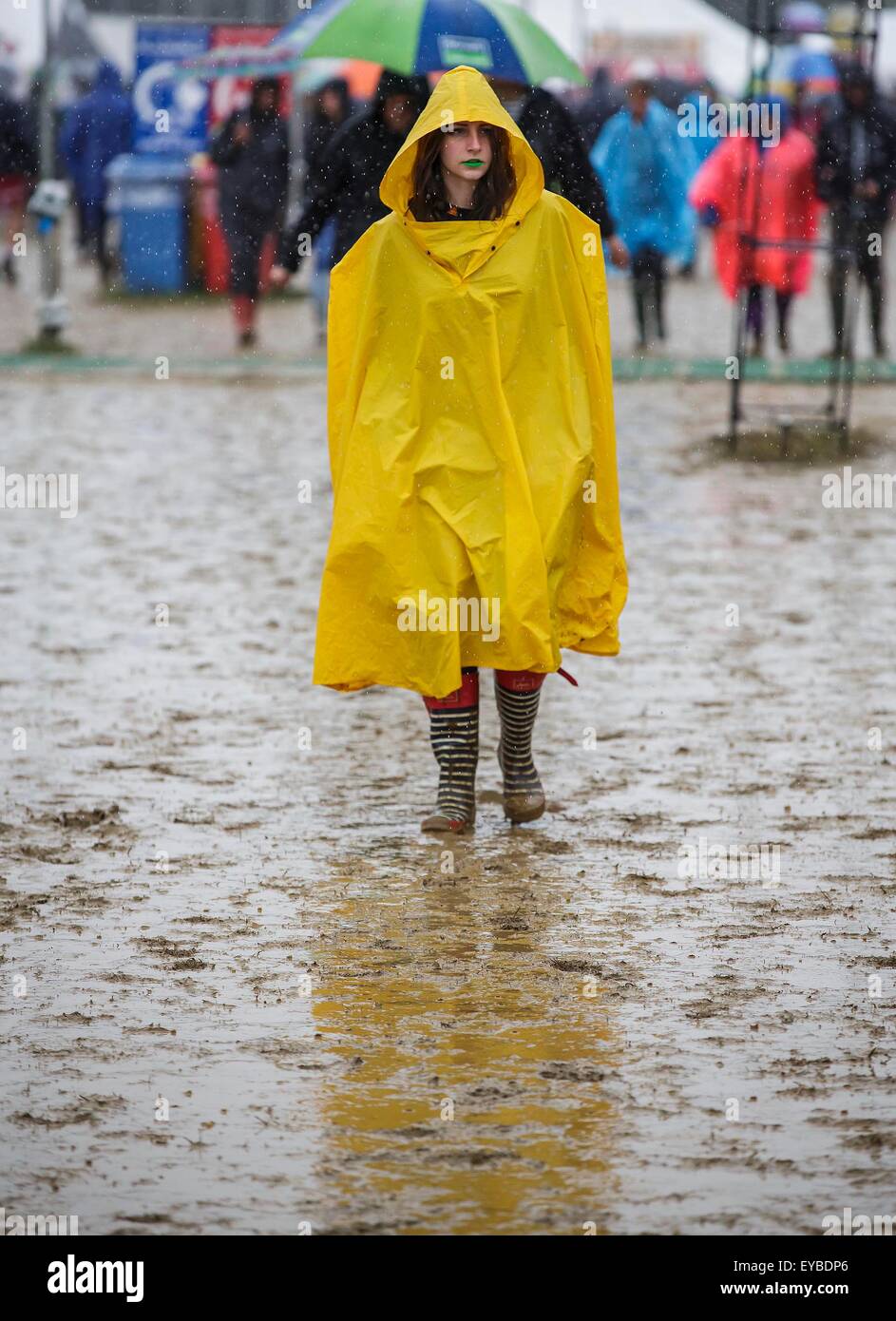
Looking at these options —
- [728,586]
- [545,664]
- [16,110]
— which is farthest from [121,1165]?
[16,110]

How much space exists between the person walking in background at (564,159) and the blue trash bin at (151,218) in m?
13.6

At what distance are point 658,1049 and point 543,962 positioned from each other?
0.58 m

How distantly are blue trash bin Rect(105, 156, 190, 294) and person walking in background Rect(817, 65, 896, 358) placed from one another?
746cm

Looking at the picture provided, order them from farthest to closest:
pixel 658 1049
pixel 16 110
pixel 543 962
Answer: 1. pixel 16 110
2. pixel 543 962
3. pixel 658 1049

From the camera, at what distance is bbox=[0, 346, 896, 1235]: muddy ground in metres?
3.93

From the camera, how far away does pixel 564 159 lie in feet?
29.7

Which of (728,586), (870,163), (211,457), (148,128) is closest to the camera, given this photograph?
(728,586)

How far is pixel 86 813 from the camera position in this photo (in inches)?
248

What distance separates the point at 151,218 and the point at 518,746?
17.9 m

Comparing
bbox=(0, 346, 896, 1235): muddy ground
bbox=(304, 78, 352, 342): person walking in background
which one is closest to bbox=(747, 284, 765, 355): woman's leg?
bbox=(304, 78, 352, 342): person walking in background

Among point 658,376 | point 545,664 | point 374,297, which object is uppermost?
point 374,297

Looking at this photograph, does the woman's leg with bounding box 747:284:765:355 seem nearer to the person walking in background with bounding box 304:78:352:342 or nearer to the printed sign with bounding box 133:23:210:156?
the person walking in background with bounding box 304:78:352:342

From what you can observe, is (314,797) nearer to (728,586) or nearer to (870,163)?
(728,586)

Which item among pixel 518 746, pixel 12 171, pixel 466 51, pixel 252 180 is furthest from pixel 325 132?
pixel 518 746
